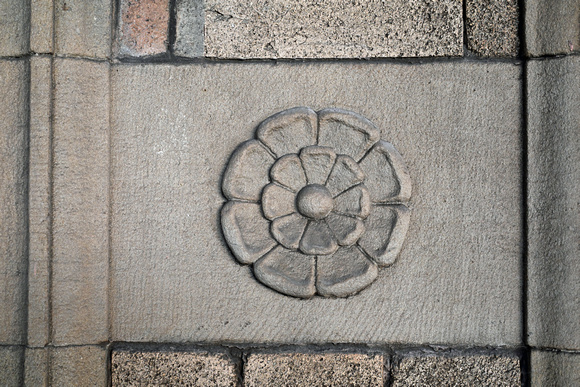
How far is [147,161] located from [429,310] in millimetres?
1325

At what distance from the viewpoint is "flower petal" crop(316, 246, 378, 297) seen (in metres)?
1.79

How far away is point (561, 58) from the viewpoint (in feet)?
5.68

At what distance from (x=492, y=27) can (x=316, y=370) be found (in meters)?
1.59

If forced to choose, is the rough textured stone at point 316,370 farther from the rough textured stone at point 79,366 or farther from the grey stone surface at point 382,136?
the rough textured stone at point 79,366

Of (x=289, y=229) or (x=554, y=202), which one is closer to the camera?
(x=554, y=202)

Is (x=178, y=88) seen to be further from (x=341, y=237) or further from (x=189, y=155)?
(x=341, y=237)

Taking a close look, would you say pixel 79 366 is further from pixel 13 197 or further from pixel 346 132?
pixel 346 132

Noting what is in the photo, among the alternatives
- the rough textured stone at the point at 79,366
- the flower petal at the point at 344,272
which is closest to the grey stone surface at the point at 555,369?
the flower petal at the point at 344,272

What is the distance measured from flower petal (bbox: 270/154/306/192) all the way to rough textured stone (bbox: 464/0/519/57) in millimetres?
873

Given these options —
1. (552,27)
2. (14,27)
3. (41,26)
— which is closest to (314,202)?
(552,27)

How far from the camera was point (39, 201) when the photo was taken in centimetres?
171

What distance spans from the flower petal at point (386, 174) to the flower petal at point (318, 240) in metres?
0.24

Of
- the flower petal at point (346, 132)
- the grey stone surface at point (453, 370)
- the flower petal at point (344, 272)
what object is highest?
the flower petal at point (346, 132)

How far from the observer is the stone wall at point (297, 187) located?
1774 millimetres
